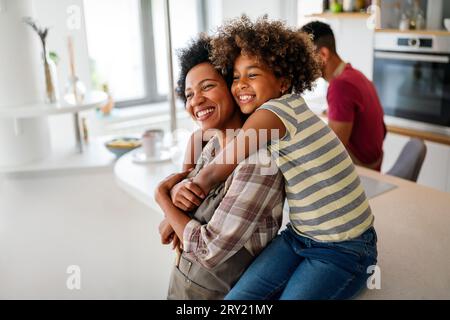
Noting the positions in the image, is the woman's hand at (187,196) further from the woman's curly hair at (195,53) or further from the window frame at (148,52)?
the window frame at (148,52)

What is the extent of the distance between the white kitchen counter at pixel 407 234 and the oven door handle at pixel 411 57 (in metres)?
1.25

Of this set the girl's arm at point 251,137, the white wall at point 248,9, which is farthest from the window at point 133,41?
the girl's arm at point 251,137

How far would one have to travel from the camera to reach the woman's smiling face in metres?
1.11

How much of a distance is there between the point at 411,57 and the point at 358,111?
3.34 feet

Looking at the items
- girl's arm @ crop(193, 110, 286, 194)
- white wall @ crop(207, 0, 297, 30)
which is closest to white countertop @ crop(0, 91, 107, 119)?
girl's arm @ crop(193, 110, 286, 194)

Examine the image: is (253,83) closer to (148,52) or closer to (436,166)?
(436,166)

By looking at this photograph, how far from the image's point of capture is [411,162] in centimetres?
195

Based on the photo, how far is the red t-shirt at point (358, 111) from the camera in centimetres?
199

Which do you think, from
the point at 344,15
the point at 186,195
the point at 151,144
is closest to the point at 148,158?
the point at 151,144

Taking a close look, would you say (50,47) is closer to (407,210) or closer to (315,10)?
(315,10)

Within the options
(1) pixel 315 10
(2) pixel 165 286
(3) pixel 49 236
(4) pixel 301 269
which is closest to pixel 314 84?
(4) pixel 301 269

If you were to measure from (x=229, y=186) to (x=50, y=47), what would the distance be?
2.50 meters

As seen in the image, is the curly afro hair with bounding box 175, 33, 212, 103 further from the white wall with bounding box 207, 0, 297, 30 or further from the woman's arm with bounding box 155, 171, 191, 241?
the white wall with bounding box 207, 0, 297, 30

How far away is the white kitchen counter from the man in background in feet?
1.03
